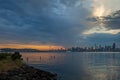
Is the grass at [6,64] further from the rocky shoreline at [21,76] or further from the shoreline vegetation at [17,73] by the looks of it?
the rocky shoreline at [21,76]

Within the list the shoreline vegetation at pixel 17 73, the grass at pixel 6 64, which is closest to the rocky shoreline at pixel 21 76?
the shoreline vegetation at pixel 17 73

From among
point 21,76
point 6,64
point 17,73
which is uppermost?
point 6,64

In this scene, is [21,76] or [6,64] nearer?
[21,76]

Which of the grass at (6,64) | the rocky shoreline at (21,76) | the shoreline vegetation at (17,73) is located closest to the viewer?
the rocky shoreline at (21,76)

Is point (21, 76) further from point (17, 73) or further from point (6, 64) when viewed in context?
point (6, 64)

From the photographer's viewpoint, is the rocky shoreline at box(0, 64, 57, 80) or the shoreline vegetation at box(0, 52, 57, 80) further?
the shoreline vegetation at box(0, 52, 57, 80)

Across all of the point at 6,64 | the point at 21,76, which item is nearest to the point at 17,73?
the point at 21,76

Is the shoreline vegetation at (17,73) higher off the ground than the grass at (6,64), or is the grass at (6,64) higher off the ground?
the grass at (6,64)

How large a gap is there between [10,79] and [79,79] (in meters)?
23.5

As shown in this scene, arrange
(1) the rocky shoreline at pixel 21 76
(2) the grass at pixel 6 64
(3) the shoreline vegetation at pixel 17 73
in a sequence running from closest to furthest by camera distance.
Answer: (1) the rocky shoreline at pixel 21 76, (3) the shoreline vegetation at pixel 17 73, (2) the grass at pixel 6 64

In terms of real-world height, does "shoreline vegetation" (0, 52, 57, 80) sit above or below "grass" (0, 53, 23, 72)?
below

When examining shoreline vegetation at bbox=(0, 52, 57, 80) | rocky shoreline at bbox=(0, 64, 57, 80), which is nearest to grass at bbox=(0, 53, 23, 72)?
shoreline vegetation at bbox=(0, 52, 57, 80)

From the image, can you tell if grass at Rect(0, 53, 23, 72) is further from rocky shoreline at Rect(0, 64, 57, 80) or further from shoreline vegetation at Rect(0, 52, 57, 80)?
rocky shoreline at Rect(0, 64, 57, 80)

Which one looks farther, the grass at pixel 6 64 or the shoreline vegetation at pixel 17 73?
the grass at pixel 6 64
